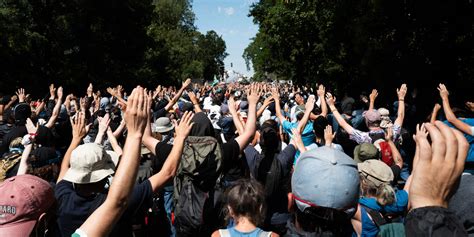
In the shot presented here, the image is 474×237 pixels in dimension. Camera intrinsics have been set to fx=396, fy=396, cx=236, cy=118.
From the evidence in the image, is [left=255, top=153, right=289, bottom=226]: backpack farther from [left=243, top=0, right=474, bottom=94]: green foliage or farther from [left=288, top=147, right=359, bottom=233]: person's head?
→ [left=243, top=0, right=474, bottom=94]: green foliage

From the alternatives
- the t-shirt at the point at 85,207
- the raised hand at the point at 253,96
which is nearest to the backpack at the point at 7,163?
the t-shirt at the point at 85,207

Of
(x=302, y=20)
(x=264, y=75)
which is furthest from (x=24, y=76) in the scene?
(x=264, y=75)

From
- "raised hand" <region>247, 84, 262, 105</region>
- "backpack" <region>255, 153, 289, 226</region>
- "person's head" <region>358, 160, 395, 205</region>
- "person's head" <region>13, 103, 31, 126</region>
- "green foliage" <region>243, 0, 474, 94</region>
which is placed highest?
"green foliage" <region>243, 0, 474, 94</region>

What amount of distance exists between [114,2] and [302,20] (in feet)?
54.5

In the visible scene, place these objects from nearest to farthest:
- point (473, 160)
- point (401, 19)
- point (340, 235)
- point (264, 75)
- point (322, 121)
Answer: point (340, 235) < point (473, 160) < point (322, 121) < point (401, 19) < point (264, 75)

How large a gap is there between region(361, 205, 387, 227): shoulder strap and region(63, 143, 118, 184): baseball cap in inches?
79.2

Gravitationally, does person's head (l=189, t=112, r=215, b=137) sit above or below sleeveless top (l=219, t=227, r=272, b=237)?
above

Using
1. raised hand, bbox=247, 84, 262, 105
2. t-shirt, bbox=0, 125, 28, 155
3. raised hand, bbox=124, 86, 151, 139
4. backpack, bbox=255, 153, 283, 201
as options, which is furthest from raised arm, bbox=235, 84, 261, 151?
t-shirt, bbox=0, 125, 28, 155

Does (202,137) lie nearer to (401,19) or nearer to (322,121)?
(322,121)

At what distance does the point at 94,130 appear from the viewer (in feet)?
25.0

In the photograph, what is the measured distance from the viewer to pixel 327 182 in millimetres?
2086

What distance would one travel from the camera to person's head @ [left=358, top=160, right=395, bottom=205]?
10.8ft

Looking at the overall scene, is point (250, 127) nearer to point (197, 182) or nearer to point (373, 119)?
point (197, 182)

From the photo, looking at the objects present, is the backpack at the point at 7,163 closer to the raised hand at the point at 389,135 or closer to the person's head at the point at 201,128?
the person's head at the point at 201,128
